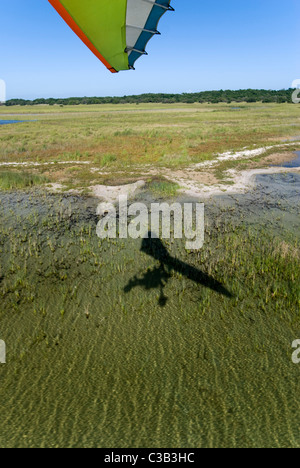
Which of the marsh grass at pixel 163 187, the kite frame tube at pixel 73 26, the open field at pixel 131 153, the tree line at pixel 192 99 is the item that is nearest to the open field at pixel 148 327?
the marsh grass at pixel 163 187

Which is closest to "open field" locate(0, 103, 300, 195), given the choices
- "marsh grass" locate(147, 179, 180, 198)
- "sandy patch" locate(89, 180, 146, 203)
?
"sandy patch" locate(89, 180, 146, 203)

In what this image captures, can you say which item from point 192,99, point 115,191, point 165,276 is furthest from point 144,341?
point 192,99

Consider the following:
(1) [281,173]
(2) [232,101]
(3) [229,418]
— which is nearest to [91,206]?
(3) [229,418]

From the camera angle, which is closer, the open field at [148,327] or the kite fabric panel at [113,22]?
the kite fabric panel at [113,22]

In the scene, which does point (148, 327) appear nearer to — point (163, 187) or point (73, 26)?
point (73, 26)

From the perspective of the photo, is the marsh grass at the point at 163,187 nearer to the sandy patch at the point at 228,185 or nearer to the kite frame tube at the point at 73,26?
the sandy patch at the point at 228,185

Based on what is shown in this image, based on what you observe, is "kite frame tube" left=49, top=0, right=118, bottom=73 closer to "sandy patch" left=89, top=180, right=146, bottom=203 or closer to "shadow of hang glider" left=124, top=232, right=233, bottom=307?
"shadow of hang glider" left=124, top=232, right=233, bottom=307
